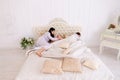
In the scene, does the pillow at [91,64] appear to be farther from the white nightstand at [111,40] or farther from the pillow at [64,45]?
the white nightstand at [111,40]

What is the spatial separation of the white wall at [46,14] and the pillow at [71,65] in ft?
5.72

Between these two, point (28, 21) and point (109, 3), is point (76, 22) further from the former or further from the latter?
point (28, 21)

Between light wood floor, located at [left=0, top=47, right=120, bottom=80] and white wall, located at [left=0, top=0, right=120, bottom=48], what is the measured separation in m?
0.36

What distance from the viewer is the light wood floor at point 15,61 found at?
118 inches

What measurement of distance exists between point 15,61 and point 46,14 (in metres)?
1.29

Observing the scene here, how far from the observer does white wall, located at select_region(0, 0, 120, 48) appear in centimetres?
385

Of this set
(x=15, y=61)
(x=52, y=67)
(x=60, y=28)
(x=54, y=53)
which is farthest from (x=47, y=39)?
(x=52, y=67)

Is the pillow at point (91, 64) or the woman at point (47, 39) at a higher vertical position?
the woman at point (47, 39)

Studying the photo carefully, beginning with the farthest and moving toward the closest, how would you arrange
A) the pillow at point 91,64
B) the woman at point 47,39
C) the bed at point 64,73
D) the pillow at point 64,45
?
the woman at point 47,39 → the pillow at point 64,45 → the pillow at point 91,64 → the bed at point 64,73

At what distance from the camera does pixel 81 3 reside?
12.9 feet

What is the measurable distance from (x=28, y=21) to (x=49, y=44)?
3.45ft

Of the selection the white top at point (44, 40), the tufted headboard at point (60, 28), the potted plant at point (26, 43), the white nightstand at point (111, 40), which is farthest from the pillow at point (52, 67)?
the white nightstand at point (111, 40)

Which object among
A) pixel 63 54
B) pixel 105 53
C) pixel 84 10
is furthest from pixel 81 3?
pixel 63 54

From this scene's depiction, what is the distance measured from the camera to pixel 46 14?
3.93 meters
